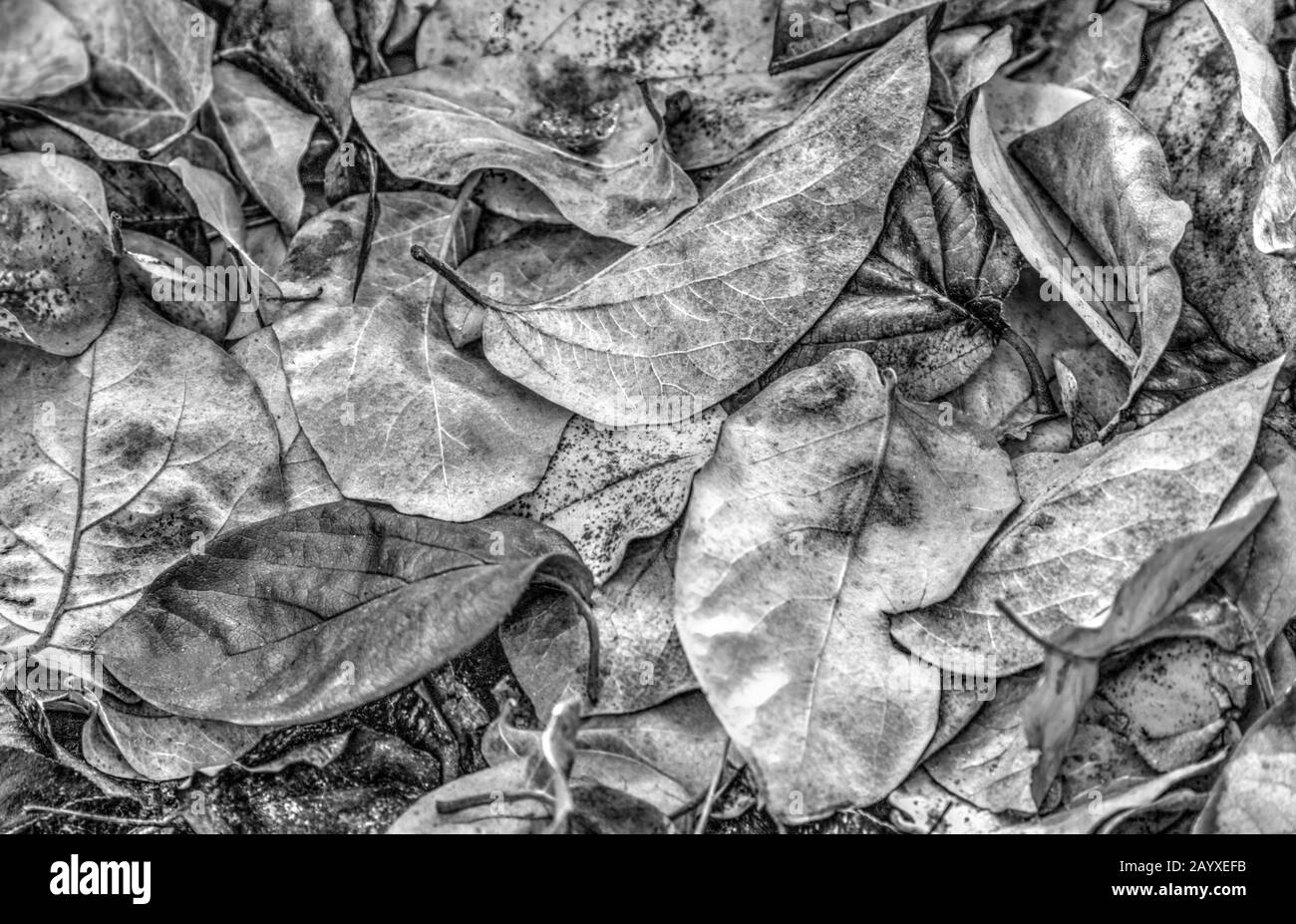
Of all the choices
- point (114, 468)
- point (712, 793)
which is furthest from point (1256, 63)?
point (114, 468)

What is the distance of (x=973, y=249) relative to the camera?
7.02ft

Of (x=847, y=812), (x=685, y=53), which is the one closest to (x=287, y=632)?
(x=847, y=812)

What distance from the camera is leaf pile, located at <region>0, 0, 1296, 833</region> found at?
6.31ft

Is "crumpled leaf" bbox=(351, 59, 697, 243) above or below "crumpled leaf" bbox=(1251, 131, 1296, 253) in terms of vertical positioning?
below

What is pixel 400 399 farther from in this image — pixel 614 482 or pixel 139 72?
pixel 139 72

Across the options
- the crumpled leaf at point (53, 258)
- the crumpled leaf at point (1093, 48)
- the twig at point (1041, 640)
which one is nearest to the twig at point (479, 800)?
the twig at point (1041, 640)

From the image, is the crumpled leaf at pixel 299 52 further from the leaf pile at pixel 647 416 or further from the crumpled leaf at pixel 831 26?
the crumpled leaf at pixel 831 26

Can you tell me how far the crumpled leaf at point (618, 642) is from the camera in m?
2.00

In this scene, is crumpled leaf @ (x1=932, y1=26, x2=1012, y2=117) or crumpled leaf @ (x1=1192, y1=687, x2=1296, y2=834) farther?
crumpled leaf @ (x1=932, y1=26, x2=1012, y2=117)

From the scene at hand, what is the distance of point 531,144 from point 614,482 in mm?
704

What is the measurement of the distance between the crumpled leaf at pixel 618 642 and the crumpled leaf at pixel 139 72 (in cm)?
126

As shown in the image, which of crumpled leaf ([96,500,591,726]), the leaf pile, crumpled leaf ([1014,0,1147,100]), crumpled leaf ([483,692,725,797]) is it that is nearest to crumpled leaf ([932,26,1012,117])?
the leaf pile

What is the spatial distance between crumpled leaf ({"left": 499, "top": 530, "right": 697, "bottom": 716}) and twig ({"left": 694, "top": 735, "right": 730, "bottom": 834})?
0.40 feet

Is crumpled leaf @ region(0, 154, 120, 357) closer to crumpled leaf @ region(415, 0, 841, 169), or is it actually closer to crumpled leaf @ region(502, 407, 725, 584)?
crumpled leaf @ region(415, 0, 841, 169)
